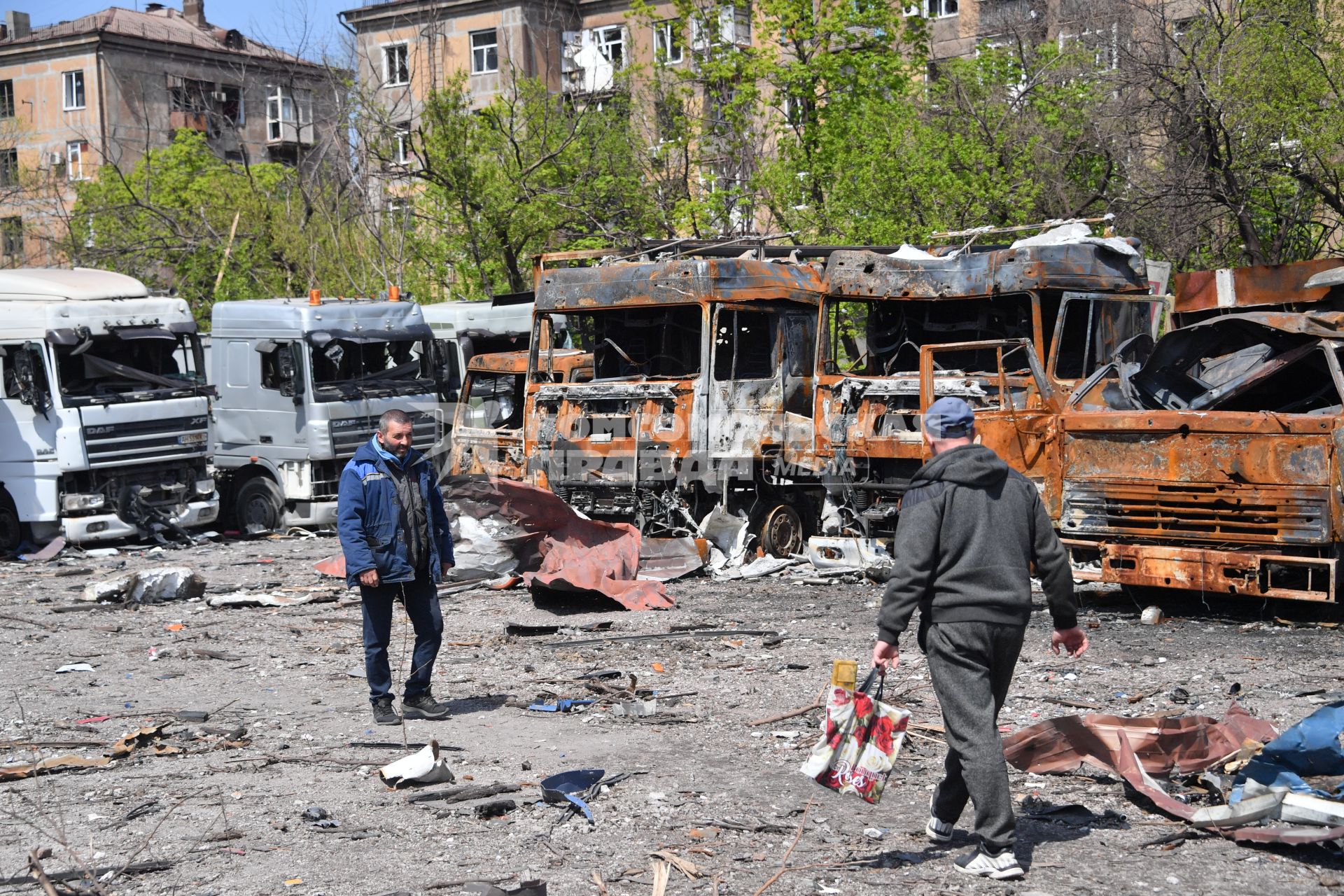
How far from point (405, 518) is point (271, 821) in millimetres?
2126

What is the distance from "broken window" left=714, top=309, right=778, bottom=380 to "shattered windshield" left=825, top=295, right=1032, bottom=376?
79 cm

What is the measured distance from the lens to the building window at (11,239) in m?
38.6

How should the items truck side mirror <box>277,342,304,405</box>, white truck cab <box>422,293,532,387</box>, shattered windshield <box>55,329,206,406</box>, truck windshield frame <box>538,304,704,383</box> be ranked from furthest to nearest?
white truck cab <box>422,293,532,387</box>
truck side mirror <box>277,342,304,405</box>
shattered windshield <box>55,329,206,406</box>
truck windshield frame <box>538,304,704,383</box>

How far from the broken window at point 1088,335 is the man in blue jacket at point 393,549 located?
5995 millimetres

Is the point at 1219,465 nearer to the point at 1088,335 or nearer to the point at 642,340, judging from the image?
the point at 1088,335

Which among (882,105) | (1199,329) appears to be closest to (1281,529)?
(1199,329)

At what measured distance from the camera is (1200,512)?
31.2 feet

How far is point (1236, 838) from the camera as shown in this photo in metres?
5.19

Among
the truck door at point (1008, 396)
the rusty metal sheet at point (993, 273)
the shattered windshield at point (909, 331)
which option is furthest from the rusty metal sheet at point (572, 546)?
the rusty metal sheet at point (993, 273)

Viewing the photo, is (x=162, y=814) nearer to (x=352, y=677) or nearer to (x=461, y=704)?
(x=461, y=704)

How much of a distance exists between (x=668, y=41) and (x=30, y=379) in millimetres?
22978

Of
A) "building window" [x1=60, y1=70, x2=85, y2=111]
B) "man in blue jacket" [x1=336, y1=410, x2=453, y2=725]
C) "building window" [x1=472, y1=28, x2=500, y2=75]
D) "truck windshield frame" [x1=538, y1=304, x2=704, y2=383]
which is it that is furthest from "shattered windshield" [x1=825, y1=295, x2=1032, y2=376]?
"building window" [x1=60, y1=70, x2=85, y2=111]

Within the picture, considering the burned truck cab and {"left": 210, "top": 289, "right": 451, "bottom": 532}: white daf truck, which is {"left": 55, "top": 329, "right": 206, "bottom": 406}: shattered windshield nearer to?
{"left": 210, "top": 289, "right": 451, "bottom": 532}: white daf truck

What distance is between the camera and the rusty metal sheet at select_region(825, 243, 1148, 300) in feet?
37.7
